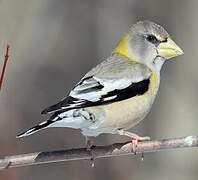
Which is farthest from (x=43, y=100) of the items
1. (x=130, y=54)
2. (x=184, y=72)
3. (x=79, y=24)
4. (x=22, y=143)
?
(x=130, y=54)

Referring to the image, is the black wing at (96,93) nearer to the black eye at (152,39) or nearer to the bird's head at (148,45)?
the bird's head at (148,45)

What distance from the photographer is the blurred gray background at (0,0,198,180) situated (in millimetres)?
6852

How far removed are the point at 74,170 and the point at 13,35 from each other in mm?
2076

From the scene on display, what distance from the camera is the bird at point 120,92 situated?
3.62m

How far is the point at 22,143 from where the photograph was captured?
258 inches

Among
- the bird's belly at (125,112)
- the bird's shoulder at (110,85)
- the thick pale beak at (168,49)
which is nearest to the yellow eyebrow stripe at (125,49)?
the bird's shoulder at (110,85)

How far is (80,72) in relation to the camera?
7453mm

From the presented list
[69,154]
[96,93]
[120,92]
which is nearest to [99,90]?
[96,93]

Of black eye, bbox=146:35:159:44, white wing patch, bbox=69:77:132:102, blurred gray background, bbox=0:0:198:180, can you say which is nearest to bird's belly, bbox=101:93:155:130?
white wing patch, bbox=69:77:132:102

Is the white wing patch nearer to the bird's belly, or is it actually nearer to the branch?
the bird's belly

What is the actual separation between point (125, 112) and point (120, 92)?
0.17 metres

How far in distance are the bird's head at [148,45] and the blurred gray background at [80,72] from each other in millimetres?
2311

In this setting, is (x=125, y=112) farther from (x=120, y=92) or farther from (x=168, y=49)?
(x=168, y=49)

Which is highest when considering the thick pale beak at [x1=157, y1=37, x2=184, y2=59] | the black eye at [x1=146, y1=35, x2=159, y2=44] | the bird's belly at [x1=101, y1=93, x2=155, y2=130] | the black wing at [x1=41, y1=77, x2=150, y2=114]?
the black eye at [x1=146, y1=35, x2=159, y2=44]
